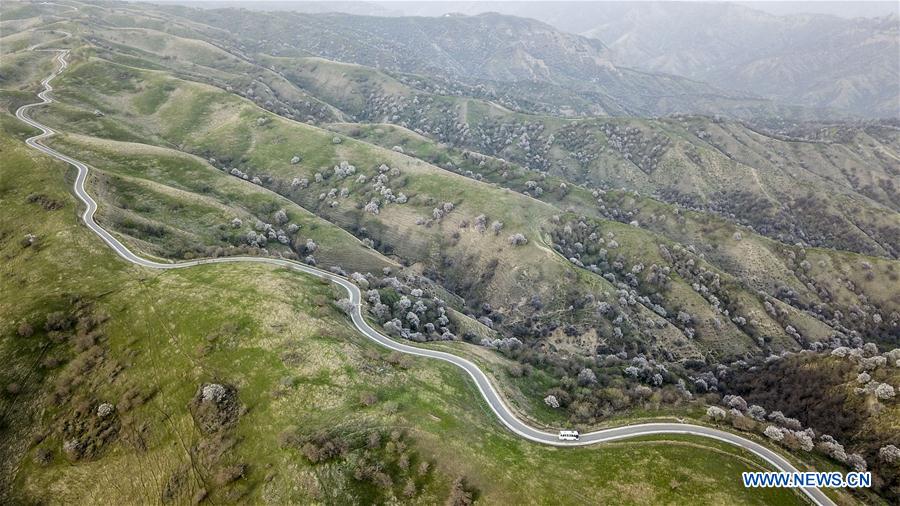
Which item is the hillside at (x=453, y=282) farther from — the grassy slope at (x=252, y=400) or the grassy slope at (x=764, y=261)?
the grassy slope at (x=764, y=261)

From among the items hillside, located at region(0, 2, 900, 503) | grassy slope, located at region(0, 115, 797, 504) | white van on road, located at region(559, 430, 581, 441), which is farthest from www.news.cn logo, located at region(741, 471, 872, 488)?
white van on road, located at region(559, 430, 581, 441)

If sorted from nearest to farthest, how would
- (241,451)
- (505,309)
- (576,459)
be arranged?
1. (241,451)
2. (576,459)
3. (505,309)

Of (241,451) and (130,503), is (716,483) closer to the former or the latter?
(241,451)

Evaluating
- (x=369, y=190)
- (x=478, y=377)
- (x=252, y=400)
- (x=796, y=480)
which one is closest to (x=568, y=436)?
(x=478, y=377)

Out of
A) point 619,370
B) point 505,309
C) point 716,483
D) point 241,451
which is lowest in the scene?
point 505,309

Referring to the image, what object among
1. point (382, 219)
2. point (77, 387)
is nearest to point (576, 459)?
point (77, 387)

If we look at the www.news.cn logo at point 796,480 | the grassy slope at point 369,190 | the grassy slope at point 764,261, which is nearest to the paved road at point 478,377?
the www.news.cn logo at point 796,480

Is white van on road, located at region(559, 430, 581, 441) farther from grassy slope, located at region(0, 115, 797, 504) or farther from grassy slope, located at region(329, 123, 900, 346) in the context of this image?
grassy slope, located at region(329, 123, 900, 346)
